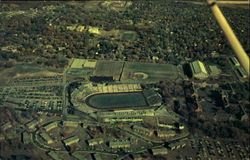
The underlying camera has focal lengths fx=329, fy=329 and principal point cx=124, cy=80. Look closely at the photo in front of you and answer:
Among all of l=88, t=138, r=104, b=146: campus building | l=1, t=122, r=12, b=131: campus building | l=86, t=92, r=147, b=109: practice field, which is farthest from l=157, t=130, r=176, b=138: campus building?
l=1, t=122, r=12, b=131: campus building

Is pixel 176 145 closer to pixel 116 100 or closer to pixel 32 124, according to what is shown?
pixel 116 100

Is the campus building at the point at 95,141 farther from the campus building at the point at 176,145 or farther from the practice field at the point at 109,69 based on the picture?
the practice field at the point at 109,69

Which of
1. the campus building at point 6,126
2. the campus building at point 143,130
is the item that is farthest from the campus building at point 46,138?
the campus building at point 143,130

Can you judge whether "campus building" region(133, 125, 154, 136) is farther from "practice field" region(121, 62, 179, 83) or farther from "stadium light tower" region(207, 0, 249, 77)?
"stadium light tower" region(207, 0, 249, 77)

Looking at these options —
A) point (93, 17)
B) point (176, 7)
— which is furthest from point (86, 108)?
point (176, 7)

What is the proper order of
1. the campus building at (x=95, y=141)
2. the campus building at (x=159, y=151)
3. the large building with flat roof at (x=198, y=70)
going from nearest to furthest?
the campus building at (x=159, y=151)
the campus building at (x=95, y=141)
the large building with flat roof at (x=198, y=70)

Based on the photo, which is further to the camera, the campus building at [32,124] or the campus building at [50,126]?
the campus building at [32,124]

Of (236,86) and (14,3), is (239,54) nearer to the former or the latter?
(236,86)
